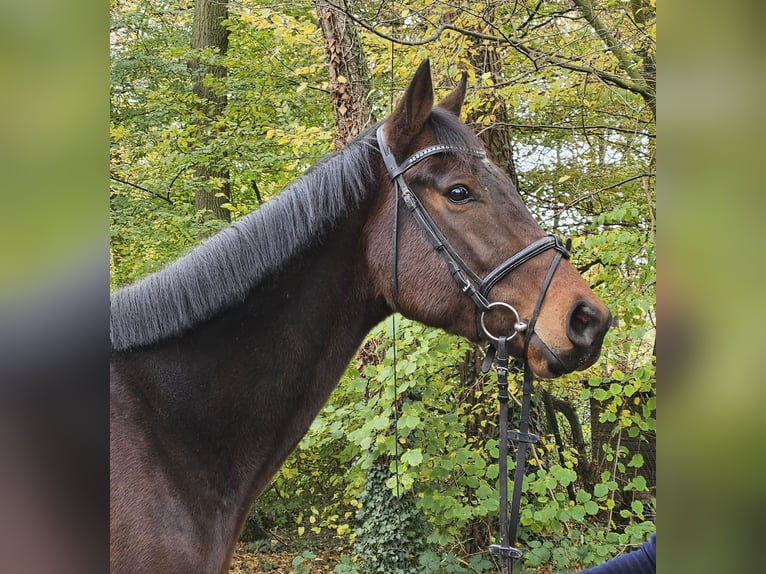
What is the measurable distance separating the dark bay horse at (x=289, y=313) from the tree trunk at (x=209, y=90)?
372 centimetres

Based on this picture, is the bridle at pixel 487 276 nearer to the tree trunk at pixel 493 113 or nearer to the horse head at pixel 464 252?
the horse head at pixel 464 252

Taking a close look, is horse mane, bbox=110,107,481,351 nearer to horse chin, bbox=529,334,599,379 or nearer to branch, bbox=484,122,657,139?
horse chin, bbox=529,334,599,379

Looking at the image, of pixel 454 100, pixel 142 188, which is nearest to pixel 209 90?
pixel 142 188

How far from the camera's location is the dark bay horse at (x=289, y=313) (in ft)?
5.09

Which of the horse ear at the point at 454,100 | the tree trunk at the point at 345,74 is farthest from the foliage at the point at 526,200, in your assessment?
the horse ear at the point at 454,100

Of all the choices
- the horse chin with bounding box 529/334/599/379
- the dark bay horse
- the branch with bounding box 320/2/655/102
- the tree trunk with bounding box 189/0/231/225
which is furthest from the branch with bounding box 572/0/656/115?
the tree trunk with bounding box 189/0/231/225

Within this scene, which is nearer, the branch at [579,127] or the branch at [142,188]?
the branch at [579,127]

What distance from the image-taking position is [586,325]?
1.79 metres

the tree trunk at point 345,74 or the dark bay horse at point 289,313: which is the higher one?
the tree trunk at point 345,74

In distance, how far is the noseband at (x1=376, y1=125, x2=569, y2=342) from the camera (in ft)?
5.94
